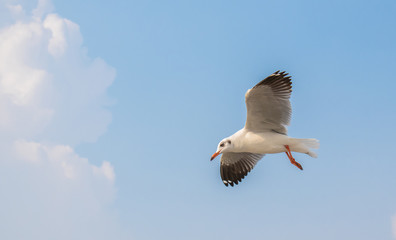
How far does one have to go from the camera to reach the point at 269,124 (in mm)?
7922

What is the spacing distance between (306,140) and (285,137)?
0.35 meters

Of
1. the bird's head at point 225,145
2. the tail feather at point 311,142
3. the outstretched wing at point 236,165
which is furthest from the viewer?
the outstretched wing at point 236,165

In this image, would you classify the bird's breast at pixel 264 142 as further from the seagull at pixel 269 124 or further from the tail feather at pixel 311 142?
the tail feather at pixel 311 142

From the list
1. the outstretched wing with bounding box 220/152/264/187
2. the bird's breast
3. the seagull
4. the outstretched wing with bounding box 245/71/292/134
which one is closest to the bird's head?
the seagull

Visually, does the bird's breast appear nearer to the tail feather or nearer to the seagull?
the seagull

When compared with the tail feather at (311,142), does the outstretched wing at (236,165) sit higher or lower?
higher

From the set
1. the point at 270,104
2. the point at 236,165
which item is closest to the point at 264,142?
the point at 270,104

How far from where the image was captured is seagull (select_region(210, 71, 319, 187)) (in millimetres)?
7422

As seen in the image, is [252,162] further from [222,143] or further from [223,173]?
[222,143]

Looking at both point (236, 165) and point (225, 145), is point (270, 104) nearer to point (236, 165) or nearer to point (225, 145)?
point (225, 145)

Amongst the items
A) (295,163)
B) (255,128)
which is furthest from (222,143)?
(295,163)

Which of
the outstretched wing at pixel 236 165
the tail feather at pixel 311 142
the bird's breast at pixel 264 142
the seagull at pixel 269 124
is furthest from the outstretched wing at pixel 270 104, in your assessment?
the outstretched wing at pixel 236 165

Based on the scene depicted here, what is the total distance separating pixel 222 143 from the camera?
8312 mm

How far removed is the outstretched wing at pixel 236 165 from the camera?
957 centimetres
